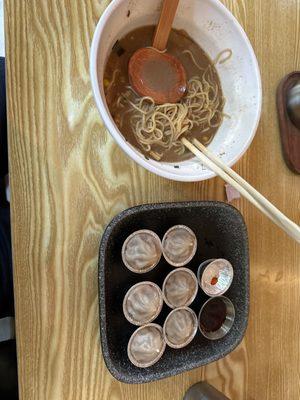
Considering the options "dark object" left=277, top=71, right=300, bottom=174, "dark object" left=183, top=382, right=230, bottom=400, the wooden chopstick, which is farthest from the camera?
"dark object" left=277, top=71, right=300, bottom=174

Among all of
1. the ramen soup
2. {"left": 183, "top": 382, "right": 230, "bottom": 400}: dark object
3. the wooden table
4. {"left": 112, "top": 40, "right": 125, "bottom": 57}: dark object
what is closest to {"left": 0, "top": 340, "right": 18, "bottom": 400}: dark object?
the wooden table

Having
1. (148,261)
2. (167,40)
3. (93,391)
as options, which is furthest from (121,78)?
(93,391)

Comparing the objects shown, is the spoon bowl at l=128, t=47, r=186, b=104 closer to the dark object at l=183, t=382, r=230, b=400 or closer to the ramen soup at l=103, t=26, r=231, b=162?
the ramen soup at l=103, t=26, r=231, b=162

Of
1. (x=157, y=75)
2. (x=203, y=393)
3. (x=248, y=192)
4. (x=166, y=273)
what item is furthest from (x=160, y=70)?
(x=203, y=393)

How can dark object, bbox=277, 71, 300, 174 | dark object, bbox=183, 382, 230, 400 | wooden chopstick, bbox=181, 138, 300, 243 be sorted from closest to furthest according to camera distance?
wooden chopstick, bbox=181, 138, 300, 243
dark object, bbox=183, 382, 230, 400
dark object, bbox=277, 71, 300, 174

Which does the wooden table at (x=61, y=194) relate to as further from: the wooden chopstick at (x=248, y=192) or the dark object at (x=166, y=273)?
the wooden chopstick at (x=248, y=192)

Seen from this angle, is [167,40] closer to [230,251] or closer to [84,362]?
[230,251]

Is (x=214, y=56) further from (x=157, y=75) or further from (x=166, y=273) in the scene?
(x=166, y=273)
